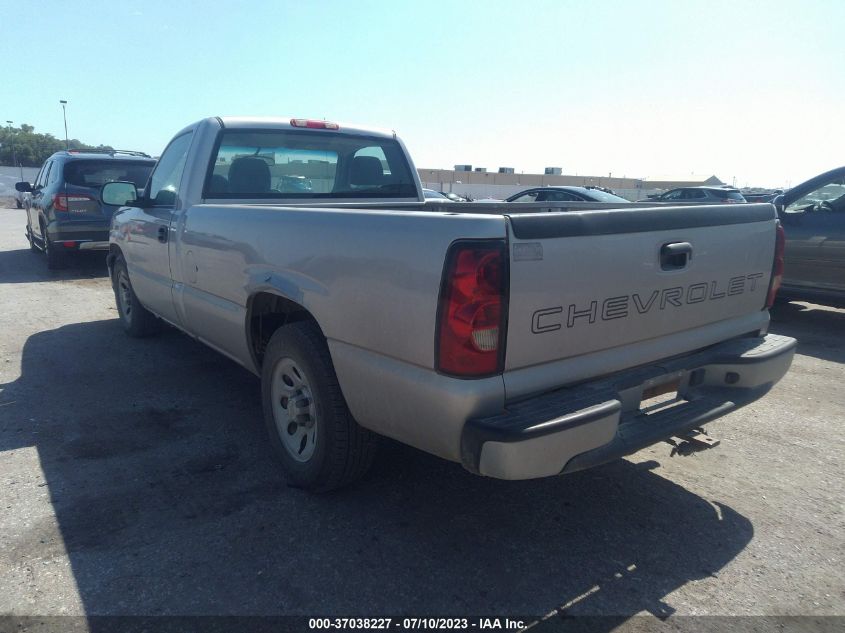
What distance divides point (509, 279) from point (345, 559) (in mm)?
1472

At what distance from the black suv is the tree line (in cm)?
5455

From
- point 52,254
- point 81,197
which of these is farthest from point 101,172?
point 52,254

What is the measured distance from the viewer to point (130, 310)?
637 centimetres

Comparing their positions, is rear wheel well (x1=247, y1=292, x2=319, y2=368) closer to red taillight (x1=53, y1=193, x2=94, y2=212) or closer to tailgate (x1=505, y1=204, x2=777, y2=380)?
tailgate (x1=505, y1=204, x2=777, y2=380)

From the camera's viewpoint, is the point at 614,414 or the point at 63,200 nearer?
the point at 614,414

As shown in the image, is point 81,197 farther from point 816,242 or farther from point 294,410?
point 816,242

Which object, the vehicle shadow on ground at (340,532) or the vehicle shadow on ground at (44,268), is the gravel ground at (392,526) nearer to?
the vehicle shadow on ground at (340,532)

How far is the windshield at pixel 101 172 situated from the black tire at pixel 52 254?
3.56 ft

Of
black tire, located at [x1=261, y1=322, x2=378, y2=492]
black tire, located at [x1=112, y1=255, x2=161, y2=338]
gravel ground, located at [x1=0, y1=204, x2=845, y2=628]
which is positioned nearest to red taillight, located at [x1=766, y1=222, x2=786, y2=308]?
gravel ground, located at [x1=0, y1=204, x2=845, y2=628]

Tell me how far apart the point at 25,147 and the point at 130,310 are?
6790 cm

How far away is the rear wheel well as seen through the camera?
→ 11.8 feet

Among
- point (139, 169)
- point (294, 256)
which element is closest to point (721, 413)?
point (294, 256)

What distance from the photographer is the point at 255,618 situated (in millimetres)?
2387

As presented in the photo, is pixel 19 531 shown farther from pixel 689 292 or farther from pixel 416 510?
pixel 689 292
